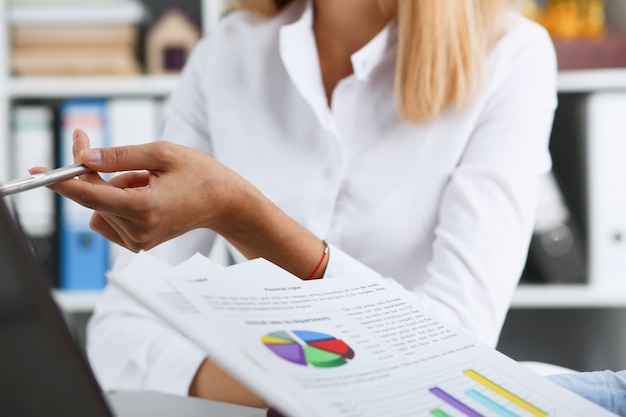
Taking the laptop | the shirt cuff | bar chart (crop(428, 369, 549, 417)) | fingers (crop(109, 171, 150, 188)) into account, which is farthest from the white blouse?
the laptop

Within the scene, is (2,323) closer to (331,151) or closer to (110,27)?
(331,151)

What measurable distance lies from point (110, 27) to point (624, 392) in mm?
1499

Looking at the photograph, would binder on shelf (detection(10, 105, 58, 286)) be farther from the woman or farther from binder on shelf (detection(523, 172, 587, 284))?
binder on shelf (detection(523, 172, 587, 284))

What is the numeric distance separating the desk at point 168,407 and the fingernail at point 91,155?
0.61 ft

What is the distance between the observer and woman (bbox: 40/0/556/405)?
2.92 feet

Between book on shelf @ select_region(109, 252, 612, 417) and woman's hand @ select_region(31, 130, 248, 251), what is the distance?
10 cm

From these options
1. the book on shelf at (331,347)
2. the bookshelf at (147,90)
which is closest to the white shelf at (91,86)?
the bookshelf at (147,90)

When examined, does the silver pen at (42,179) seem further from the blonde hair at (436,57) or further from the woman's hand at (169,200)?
the blonde hair at (436,57)

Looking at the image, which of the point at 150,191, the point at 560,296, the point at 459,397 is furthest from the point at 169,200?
the point at 560,296

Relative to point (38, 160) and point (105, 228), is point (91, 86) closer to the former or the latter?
point (38, 160)

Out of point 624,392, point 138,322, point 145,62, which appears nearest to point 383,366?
point 624,392

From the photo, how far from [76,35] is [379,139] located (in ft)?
3.24

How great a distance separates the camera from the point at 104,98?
171cm

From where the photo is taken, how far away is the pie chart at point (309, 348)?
1.23ft
